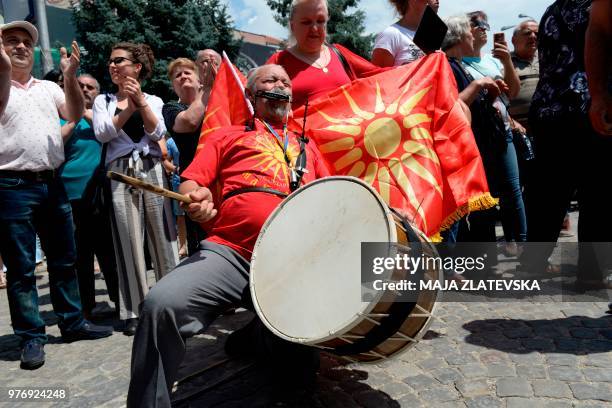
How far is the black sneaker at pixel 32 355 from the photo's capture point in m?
3.28

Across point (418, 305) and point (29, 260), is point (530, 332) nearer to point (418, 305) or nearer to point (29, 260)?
point (418, 305)

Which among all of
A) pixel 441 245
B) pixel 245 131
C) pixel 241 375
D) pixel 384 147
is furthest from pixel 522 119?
pixel 241 375

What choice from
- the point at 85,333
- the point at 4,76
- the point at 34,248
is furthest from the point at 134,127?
the point at 85,333

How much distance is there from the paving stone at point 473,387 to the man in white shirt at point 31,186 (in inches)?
98.6

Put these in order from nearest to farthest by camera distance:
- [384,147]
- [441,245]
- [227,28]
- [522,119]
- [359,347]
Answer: [359,347] < [384,147] < [441,245] < [522,119] < [227,28]

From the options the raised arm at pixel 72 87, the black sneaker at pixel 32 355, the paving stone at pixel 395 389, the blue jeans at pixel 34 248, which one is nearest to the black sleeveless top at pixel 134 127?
the raised arm at pixel 72 87

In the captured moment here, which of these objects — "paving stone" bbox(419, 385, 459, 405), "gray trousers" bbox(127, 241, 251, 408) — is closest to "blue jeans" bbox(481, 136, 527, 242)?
"paving stone" bbox(419, 385, 459, 405)

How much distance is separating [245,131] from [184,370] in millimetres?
1394

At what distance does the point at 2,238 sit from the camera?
3328mm

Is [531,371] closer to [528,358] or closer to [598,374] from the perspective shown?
[528,358]

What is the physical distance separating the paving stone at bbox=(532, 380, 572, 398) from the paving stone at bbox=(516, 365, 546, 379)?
0.22ft

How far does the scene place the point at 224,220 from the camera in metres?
2.58

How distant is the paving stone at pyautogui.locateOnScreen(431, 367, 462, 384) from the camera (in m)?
2.65

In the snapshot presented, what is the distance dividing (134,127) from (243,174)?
5.14 ft
